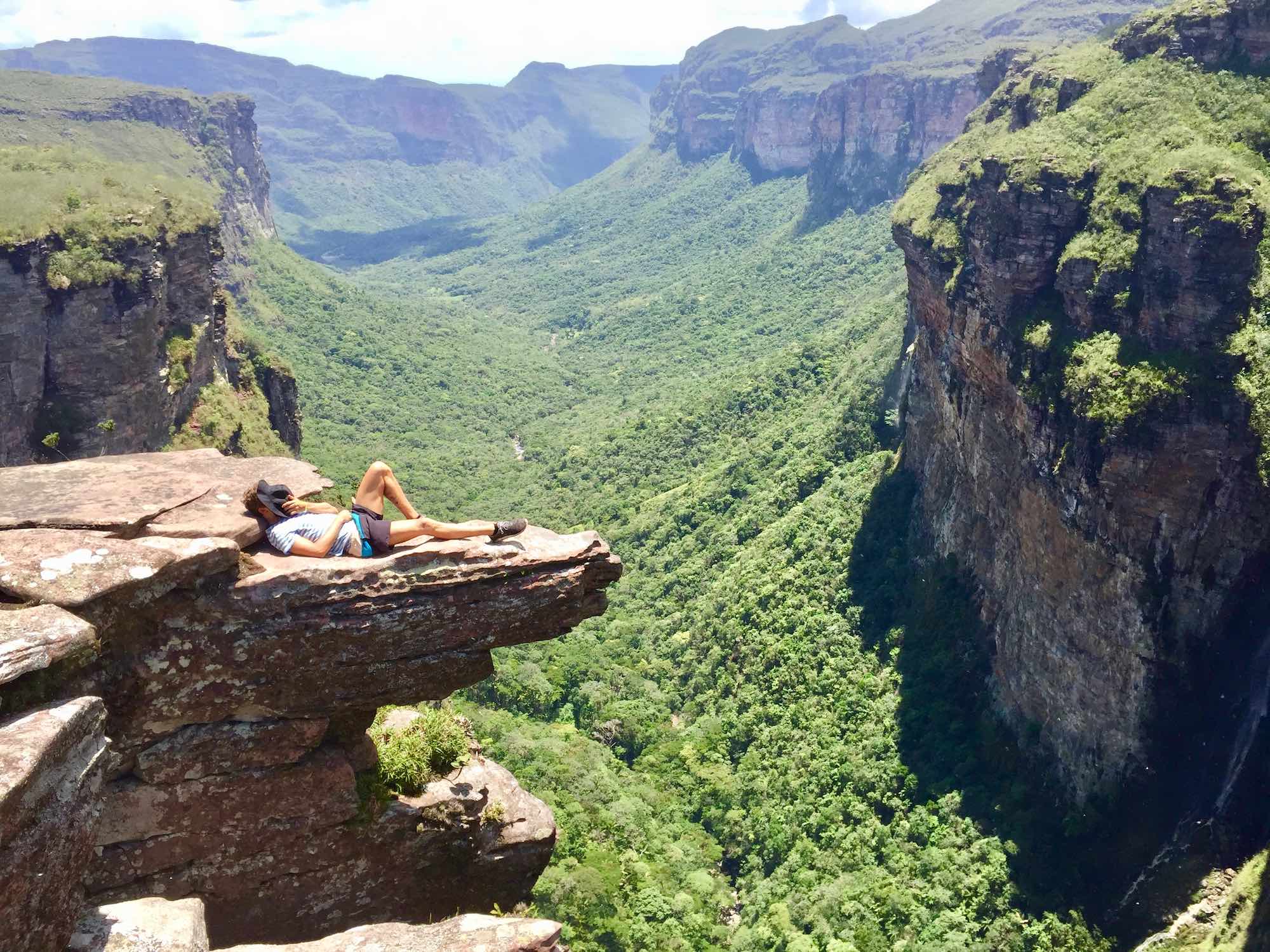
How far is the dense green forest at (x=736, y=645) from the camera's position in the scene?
32.8m

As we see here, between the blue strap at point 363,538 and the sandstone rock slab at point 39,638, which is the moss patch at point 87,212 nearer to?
the blue strap at point 363,538

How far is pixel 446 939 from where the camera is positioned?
10.2 m

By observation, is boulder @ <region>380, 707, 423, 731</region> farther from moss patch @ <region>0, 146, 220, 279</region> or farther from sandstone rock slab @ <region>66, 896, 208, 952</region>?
moss patch @ <region>0, 146, 220, 279</region>

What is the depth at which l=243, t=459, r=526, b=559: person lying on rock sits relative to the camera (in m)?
12.5

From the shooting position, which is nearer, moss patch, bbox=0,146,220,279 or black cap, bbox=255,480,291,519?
black cap, bbox=255,480,291,519

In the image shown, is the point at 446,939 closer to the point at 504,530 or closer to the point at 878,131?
the point at 504,530

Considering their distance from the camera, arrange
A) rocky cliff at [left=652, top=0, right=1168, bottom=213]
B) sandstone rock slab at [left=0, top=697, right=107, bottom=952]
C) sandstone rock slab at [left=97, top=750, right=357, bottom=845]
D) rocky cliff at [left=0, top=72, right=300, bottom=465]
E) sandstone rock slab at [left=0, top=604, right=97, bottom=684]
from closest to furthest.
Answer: sandstone rock slab at [left=0, top=697, right=107, bottom=952]
sandstone rock slab at [left=0, top=604, right=97, bottom=684]
sandstone rock slab at [left=97, top=750, right=357, bottom=845]
rocky cliff at [left=0, top=72, right=300, bottom=465]
rocky cliff at [left=652, top=0, right=1168, bottom=213]

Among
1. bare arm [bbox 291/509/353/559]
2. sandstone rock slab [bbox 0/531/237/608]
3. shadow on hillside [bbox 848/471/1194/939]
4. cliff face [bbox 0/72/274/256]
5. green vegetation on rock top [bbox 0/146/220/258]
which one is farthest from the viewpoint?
cliff face [bbox 0/72/274/256]

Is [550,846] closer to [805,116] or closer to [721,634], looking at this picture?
[721,634]

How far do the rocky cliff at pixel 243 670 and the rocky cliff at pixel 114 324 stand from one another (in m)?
22.8

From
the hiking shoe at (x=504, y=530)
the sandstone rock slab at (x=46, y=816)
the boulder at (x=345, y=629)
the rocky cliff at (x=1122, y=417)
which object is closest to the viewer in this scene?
the sandstone rock slab at (x=46, y=816)

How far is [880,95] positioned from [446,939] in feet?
481

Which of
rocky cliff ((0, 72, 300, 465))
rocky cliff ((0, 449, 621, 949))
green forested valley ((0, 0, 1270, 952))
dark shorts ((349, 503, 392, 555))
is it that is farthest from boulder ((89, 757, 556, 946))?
rocky cliff ((0, 72, 300, 465))

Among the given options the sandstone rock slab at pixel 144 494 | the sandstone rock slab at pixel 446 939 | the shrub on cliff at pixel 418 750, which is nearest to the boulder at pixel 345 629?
the sandstone rock slab at pixel 144 494
